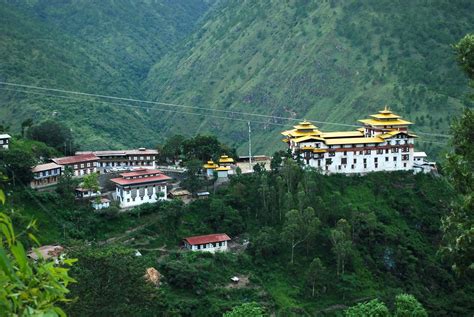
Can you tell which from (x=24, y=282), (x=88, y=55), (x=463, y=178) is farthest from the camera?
(x=88, y=55)

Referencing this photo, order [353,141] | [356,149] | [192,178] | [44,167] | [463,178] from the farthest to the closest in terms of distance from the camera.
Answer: [353,141], [356,149], [192,178], [44,167], [463,178]

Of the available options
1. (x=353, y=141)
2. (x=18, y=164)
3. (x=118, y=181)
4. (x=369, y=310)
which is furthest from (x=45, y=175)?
(x=369, y=310)

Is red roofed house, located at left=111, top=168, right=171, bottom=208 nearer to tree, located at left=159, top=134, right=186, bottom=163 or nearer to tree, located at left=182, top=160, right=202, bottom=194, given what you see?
tree, located at left=182, top=160, right=202, bottom=194

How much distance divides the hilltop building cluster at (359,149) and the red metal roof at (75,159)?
12.9 m

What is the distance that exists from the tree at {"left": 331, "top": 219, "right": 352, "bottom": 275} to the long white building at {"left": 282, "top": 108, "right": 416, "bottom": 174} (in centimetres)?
730

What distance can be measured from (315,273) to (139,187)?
36.8 feet

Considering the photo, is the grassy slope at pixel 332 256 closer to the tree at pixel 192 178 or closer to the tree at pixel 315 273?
the tree at pixel 315 273

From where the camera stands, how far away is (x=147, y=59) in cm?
11906

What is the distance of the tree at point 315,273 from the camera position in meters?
34.4

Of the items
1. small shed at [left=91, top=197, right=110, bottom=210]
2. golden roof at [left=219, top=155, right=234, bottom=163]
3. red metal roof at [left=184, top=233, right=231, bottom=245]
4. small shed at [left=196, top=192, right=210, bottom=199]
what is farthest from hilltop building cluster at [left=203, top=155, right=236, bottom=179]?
small shed at [left=91, top=197, right=110, bottom=210]

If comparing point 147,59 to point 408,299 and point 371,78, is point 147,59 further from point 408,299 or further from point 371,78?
point 408,299

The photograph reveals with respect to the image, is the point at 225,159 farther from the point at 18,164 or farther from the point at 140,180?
the point at 18,164

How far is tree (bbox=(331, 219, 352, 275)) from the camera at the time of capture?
35.8 m

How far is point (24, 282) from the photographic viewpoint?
4566 mm
